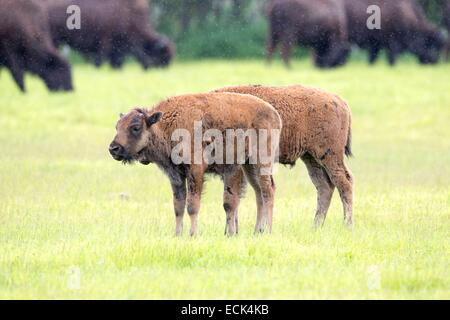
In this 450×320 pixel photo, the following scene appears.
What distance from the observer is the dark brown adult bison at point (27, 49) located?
2800cm

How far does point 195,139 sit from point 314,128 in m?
1.62

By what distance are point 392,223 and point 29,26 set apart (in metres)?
Answer: 18.6

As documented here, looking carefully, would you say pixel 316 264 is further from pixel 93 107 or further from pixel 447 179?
pixel 93 107

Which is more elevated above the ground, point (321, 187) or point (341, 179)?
point (341, 179)

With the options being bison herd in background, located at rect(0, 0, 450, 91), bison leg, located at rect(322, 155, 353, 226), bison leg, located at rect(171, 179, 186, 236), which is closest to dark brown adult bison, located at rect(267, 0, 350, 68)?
bison herd in background, located at rect(0, 0, 450, 91)

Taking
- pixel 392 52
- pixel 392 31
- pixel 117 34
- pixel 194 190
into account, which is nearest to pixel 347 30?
pixel 392 31

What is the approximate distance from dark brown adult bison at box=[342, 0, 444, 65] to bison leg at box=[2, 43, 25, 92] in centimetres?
1464

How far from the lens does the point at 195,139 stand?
1077cm

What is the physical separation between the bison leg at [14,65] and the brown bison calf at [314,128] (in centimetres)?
1672

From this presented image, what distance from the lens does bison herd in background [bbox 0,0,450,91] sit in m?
35.9

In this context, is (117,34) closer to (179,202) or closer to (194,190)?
(179,202)

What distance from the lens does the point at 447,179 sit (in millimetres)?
16375

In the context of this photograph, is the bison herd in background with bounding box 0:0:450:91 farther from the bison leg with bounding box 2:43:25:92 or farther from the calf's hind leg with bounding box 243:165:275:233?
the calf's hind leg with bounding box 243:165:275:233

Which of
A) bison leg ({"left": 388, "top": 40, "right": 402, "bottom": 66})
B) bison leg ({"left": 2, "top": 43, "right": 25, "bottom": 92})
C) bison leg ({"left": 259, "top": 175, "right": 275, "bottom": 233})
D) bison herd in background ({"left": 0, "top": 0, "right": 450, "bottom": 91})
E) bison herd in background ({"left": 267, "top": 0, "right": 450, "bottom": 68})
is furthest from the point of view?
bison leg ({"left": 388, "top": 40, "right": 402, "bottom": 66})
